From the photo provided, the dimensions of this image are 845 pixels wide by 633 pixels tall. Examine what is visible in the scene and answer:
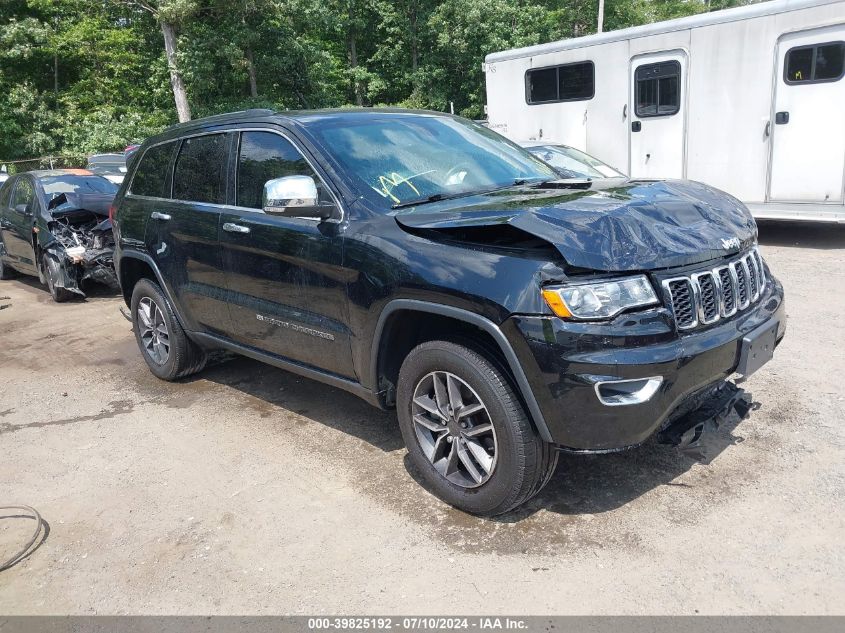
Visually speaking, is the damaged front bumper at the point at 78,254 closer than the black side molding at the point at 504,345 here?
No

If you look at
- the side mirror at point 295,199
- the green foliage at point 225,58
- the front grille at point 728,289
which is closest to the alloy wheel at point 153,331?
the side mirror at point 295,199

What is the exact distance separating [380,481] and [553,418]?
4.30ft

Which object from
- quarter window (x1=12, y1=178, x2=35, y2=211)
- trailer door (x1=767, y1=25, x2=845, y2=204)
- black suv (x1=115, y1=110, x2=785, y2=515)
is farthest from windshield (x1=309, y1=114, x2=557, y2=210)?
quarter window (x1=12, y1=178, x2=35, y2=211)

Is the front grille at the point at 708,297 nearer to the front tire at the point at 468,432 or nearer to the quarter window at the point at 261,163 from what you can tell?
the front tire at the point at 468,432

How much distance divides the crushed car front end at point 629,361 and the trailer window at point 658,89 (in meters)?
8.46

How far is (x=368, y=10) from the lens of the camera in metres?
29.5

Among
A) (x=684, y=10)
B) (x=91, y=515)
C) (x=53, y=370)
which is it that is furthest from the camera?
(x=684, y=10)

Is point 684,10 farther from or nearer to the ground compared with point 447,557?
farther from the ground

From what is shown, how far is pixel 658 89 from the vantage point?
10719 millimetres

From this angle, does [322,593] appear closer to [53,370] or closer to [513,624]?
[513,624]

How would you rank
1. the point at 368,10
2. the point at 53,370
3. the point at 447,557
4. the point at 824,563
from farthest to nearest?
the point at 368,10 → the point at 53,370 → the point at 447,557 → the point at 824,563

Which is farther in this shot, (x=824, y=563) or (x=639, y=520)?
(x=639, y=520)

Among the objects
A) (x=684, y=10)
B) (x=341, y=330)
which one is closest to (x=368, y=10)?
(x=684, y=10)

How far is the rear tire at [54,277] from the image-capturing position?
9266 millimetres
